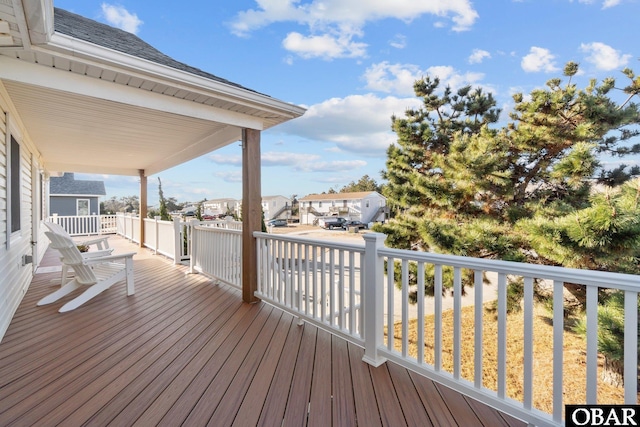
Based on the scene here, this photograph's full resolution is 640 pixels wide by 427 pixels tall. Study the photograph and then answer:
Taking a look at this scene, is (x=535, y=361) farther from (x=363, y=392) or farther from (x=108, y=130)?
(x=108, y=130)

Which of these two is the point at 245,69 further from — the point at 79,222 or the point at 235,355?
the point at 235,355

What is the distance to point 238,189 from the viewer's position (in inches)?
160

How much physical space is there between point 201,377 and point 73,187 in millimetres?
19510

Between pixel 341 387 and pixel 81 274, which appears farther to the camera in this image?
pixel 81 274

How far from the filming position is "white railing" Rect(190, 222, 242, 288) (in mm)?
4172

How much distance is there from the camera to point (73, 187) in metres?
16.4

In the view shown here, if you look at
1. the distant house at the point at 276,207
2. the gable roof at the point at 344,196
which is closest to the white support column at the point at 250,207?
the gable roof at the point at 344,196

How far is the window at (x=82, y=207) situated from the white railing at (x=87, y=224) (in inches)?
209

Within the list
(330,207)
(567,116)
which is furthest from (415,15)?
(330,207)

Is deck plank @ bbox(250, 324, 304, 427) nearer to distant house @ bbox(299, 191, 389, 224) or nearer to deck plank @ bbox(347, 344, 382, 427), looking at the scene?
deck plank @ bbox(347, 344, 382, 427)

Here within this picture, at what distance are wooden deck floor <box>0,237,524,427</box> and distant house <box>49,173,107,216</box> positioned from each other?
1633 cm

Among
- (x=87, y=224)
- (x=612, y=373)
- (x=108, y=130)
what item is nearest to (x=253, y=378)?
(x=108, y=130)

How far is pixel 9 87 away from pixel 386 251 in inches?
154

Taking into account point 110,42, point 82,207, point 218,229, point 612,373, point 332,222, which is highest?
point 110,42
